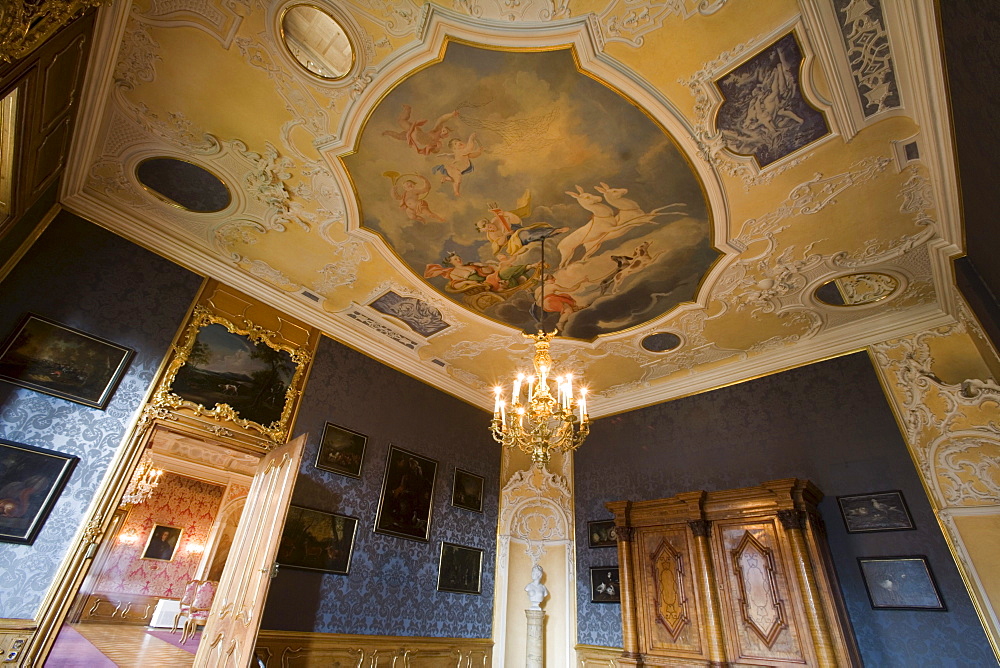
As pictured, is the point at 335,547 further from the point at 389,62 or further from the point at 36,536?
the point at 389,62

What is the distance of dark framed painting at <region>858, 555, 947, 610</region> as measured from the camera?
5660mm

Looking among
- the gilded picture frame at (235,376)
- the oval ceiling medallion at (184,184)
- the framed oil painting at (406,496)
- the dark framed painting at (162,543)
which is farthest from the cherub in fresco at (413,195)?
the dark framed painting at (162,543)

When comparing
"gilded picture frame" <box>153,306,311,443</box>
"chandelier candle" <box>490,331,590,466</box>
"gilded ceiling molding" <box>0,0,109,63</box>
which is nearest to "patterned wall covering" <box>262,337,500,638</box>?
"gilded picture frame" <box>153,306,311,443</box>

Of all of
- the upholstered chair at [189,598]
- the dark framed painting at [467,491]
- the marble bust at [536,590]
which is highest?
the dark framed painting at [467,491]

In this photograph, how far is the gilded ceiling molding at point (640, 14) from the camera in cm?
388

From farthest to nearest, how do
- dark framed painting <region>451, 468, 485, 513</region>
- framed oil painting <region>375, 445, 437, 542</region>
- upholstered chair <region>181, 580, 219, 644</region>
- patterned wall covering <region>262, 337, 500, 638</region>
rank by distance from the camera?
upholstered chair <region>181, 580, 219, 644</region>, dark framed painting <region>451, 468, 485, 513</region>, framed oil painting <region>375, 445, 437, 542</region>, patterned wall covering <region>262, 337, 500, 638</region>

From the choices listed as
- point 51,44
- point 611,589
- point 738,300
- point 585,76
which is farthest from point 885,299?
point 51,44

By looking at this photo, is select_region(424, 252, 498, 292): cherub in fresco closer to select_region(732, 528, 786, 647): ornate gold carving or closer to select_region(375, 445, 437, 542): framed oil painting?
select_region(375, 445, 437, 542): framed oil painting

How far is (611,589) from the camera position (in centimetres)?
809

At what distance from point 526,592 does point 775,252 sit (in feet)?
23.8

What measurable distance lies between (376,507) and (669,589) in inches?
182

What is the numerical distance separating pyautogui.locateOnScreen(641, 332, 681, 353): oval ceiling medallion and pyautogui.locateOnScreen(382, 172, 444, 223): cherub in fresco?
4315 mm

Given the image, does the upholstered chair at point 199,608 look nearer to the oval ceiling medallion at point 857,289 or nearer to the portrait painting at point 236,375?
the portrait painting at point 236,375

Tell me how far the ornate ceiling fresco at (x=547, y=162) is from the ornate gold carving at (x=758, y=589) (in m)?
3.21
